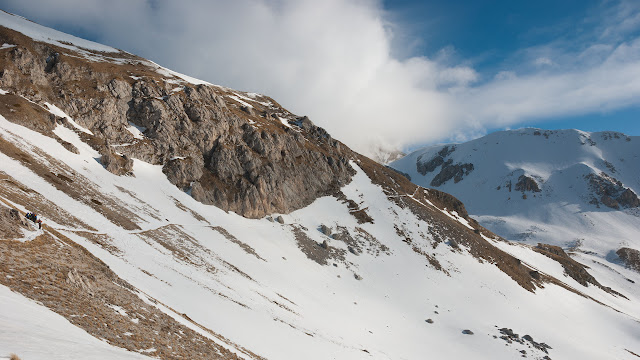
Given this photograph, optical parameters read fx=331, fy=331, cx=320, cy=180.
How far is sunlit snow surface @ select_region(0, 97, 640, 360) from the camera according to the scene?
31453mm

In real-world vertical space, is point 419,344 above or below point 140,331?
above

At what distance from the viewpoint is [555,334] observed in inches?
2581

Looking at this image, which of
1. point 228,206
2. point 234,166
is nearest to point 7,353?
point 228,206

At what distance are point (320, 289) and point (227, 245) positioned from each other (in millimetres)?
17841

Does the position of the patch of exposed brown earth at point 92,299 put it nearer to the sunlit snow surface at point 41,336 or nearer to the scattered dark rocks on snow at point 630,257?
the sunlit snow surface at point 41,336

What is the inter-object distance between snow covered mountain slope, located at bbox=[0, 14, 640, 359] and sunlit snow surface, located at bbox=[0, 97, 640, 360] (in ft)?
1.04

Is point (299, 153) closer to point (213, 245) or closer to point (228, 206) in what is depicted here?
point (228, 206)

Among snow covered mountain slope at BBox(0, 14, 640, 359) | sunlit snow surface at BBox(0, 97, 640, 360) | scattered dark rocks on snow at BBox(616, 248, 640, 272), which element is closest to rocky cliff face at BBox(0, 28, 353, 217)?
snow covered mountain slope at BBox(0, 14, 640, 359)

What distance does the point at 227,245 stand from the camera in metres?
56.2

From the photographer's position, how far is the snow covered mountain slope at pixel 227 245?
69.7 feet

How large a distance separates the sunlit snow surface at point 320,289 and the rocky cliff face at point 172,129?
3.80m

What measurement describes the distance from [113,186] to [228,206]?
916 inches

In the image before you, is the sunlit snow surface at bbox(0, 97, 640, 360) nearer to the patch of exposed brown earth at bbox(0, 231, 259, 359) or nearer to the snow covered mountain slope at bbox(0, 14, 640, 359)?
the snow covered mountain slope at bbox(0, 14, 640, 359)

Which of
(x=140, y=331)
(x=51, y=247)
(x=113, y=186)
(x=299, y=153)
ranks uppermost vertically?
(x=299, y=153)
